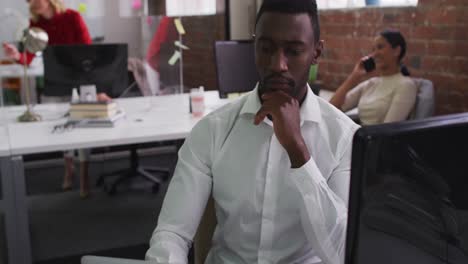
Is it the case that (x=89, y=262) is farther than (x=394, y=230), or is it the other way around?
(x=89, y=262)

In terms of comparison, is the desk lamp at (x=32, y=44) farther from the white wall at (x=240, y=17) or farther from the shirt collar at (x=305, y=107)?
the white wall at (x=240, y=17)

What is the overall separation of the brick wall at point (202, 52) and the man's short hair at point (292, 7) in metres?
3.81

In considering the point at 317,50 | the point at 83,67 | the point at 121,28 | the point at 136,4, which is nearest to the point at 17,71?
the point at 121,28

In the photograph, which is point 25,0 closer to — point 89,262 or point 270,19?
point 270,19

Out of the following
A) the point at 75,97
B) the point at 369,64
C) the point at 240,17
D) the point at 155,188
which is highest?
the point at 240,17

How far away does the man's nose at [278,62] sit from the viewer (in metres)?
1.07

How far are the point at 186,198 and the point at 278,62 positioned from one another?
1.24 ft

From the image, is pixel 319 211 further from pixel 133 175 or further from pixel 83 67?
pixel 133 175

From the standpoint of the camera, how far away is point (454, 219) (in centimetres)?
60

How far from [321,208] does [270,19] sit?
41 cm

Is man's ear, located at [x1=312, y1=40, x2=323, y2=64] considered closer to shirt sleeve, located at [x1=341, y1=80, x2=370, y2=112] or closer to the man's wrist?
the man's wrist

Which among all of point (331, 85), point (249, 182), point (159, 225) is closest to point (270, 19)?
point (249, 182)

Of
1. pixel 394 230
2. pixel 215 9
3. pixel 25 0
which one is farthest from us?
pixel 215 9

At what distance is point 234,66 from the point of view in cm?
319
